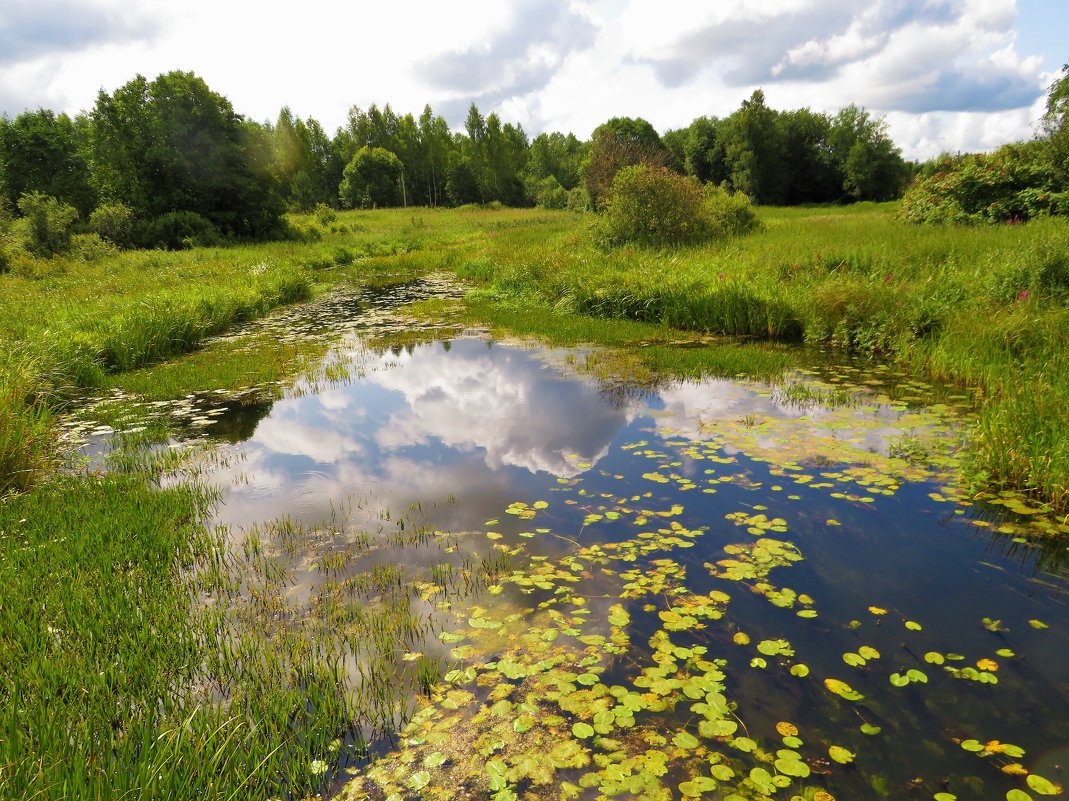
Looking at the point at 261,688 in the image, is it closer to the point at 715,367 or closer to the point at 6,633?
the point at 6,633

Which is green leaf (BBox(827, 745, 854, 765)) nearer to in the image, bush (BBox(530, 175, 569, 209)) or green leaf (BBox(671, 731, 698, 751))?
green leaf (BBox(671, 731, 698, 751))

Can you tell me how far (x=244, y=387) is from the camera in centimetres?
1081

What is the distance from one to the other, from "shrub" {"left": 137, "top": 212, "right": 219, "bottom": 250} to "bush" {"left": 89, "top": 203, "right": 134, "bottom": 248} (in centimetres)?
71

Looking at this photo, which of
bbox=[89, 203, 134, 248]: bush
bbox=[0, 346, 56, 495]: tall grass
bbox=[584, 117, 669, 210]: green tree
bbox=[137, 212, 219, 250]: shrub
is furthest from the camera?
bbox=[584, 117, 669, 210]: green tree

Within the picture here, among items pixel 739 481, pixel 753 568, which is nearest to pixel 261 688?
pixel 753 568

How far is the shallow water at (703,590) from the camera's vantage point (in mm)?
3068

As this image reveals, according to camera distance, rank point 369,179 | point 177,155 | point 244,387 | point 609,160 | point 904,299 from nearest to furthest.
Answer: point 244,387 < point 904,299 < point 177,155 < point 609,160 < point 369,179

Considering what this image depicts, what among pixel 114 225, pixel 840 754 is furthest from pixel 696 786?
pixel 114 225

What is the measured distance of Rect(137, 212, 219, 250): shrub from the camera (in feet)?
105

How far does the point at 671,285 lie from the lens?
14.5m

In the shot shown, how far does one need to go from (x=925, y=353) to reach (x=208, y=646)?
11.5 metres

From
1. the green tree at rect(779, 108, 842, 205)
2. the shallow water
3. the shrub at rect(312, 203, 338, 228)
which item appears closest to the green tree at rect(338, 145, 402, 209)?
the shrub at rect(312, 203, 338, 228)

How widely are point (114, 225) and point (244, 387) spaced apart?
2860cm

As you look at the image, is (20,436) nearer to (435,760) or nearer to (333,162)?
(435,760)
